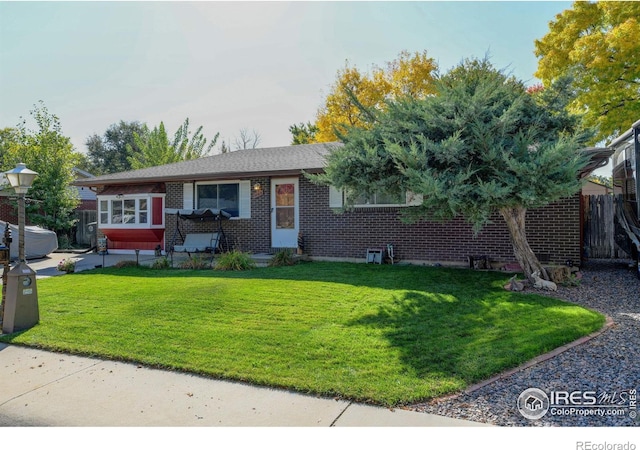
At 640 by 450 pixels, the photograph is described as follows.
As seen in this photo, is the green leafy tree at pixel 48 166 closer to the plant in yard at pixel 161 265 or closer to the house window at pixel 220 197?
the house window at pixel 220 197

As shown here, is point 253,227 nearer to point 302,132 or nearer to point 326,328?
point 326,328

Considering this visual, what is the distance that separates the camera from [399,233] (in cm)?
1066

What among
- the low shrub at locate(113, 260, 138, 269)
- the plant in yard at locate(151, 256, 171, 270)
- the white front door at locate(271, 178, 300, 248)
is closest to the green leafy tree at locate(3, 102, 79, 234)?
the low shrub at locate(113, 260, 138, 269)

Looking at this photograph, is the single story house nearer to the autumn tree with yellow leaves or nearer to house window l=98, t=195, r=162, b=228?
house window l=98, t=195, r=162, b=228

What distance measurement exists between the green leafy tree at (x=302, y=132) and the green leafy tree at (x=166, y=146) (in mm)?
7317

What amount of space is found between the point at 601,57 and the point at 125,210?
17740 millimetres

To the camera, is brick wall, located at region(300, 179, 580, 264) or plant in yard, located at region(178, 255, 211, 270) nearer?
brick wall, located at region(300, 179, 580, 264)

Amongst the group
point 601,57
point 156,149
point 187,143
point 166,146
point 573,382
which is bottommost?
point 573,382

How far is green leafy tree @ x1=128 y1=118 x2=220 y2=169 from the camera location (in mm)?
30469

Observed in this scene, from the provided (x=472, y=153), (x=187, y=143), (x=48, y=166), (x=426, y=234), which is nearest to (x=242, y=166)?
(x=426, y=234)

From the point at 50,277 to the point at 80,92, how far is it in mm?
6713

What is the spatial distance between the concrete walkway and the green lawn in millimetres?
188
